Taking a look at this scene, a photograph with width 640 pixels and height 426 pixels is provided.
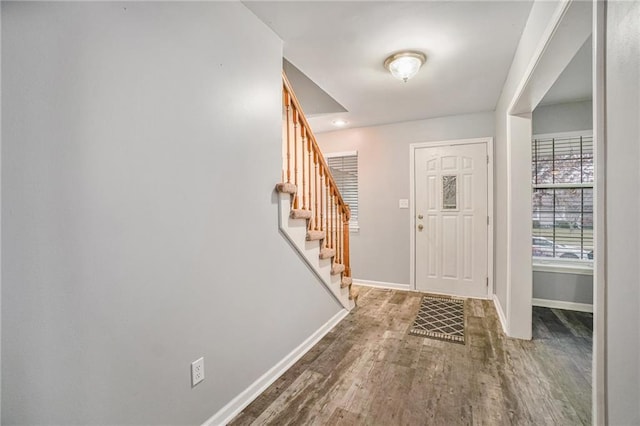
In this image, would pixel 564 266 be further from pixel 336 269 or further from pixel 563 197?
pixel 336 269

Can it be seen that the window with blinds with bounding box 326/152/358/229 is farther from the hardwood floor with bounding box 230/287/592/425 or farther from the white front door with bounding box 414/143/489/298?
the hardwood floor with bounding box 230/287/592/425

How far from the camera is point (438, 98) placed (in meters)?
3.25

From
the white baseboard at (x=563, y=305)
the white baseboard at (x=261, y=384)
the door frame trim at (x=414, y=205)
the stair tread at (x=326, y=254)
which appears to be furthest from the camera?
the door frame trim at (x=414, y=205)

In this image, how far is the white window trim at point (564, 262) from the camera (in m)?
→ 3.29

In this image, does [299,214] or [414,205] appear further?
[414,205]

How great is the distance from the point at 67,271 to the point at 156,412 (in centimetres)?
73

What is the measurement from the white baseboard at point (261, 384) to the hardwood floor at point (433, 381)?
1.4 inches

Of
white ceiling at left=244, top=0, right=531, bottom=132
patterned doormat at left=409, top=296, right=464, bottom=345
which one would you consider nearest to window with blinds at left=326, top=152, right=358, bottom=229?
white ceiling at left=244, top=0, right=531, bottom=132

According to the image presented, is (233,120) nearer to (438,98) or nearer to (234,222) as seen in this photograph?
(234,222)

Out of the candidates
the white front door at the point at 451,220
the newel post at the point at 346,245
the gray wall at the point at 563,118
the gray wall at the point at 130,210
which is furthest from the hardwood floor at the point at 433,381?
the gray wall at the point at 563,118

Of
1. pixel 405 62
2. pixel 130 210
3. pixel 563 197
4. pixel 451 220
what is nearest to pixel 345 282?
pixel 451 220

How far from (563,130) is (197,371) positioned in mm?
4237

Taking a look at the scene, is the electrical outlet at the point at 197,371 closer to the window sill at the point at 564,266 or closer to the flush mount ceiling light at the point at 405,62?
the flush mount ceiling light at the point at 405,62

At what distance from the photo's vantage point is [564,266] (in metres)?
3.35
